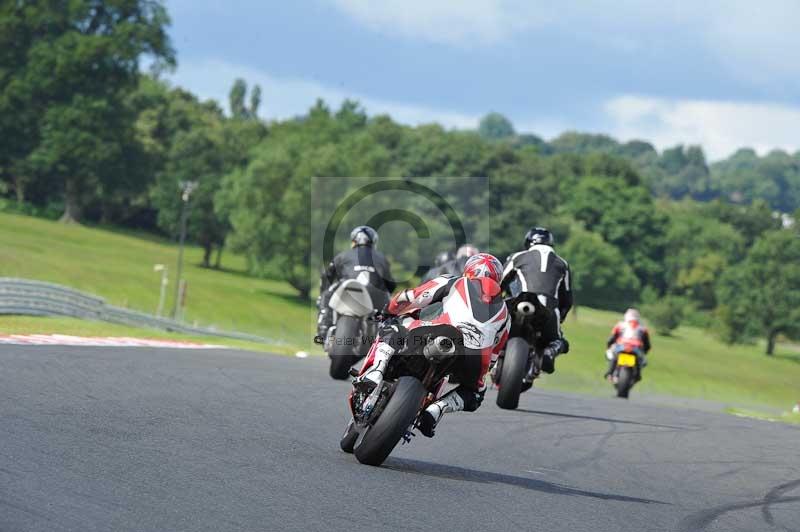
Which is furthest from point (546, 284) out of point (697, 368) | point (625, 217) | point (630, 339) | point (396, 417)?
point (625, 217)

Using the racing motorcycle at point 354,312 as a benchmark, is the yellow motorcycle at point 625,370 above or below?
below

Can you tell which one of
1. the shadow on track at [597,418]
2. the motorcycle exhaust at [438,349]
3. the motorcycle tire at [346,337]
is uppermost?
the motorcycle exhaust at [438,349]

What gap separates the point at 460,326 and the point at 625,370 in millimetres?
14410

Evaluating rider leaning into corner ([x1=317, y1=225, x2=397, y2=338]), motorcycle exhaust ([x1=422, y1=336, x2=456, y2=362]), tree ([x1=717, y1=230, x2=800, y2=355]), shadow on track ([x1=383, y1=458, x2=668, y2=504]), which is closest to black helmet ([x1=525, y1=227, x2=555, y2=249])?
rider leaning into corner ([x1=317, y1=225, x2=397, y2=338])

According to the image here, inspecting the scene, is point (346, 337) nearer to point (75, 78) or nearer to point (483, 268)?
point (483, 268)

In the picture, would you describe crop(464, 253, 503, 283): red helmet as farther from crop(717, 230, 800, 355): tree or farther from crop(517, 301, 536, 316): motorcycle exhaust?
crop(717, 230, 800, 355): tree

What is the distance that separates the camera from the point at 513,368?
13.5 metres

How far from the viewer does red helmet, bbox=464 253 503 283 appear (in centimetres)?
849

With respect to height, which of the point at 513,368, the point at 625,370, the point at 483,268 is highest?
the point at 483,268

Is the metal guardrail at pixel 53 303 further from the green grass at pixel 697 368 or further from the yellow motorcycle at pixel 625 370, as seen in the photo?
the green grass at pixel 697 368

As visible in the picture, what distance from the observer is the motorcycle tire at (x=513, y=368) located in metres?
13.5

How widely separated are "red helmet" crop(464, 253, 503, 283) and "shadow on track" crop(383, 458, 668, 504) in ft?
4.65

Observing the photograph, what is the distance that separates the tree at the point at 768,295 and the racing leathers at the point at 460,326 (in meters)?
90.1

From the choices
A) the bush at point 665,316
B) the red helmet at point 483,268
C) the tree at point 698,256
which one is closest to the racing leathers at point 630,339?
the red helmet at point 483,268
